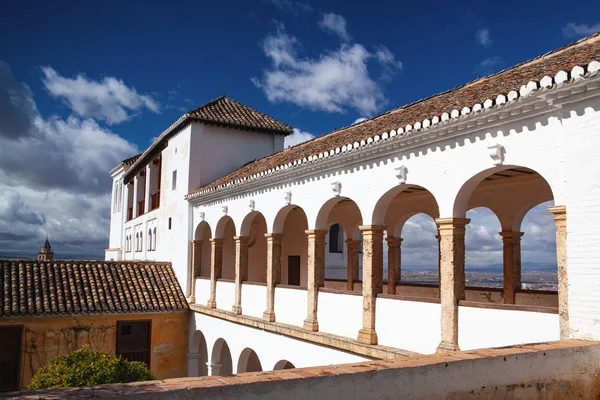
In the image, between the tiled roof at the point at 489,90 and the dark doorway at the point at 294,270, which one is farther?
the dark doorway at the point at 294,270

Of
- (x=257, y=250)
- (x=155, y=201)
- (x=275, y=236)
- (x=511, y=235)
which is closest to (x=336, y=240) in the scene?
(x=257, y=250)

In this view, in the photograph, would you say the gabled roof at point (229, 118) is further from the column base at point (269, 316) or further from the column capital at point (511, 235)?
the column capital at point (511, 235)

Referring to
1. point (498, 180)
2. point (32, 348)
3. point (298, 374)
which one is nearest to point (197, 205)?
→ point (32, 348)

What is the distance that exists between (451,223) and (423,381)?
452 centimetres

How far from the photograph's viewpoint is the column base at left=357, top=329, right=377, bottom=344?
996 centimetres

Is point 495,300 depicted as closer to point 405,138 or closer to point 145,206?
point 405,138

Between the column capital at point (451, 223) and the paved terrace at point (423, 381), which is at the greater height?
the column capital at point (451, 223)

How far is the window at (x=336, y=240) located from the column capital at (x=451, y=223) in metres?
15.6

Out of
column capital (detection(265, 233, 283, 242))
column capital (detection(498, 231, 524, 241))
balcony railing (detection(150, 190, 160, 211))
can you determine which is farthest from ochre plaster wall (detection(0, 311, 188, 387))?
column capital (detection(498, 231, 524, 241))

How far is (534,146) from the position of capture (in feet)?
24.1

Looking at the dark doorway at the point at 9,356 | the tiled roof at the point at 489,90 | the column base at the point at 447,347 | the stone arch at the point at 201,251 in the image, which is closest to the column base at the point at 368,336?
the column base at the point at 447,347

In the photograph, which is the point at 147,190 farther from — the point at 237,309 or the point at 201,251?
the point at 237,309

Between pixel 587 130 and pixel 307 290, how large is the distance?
23.2 feet

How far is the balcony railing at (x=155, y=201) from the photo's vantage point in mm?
24059
